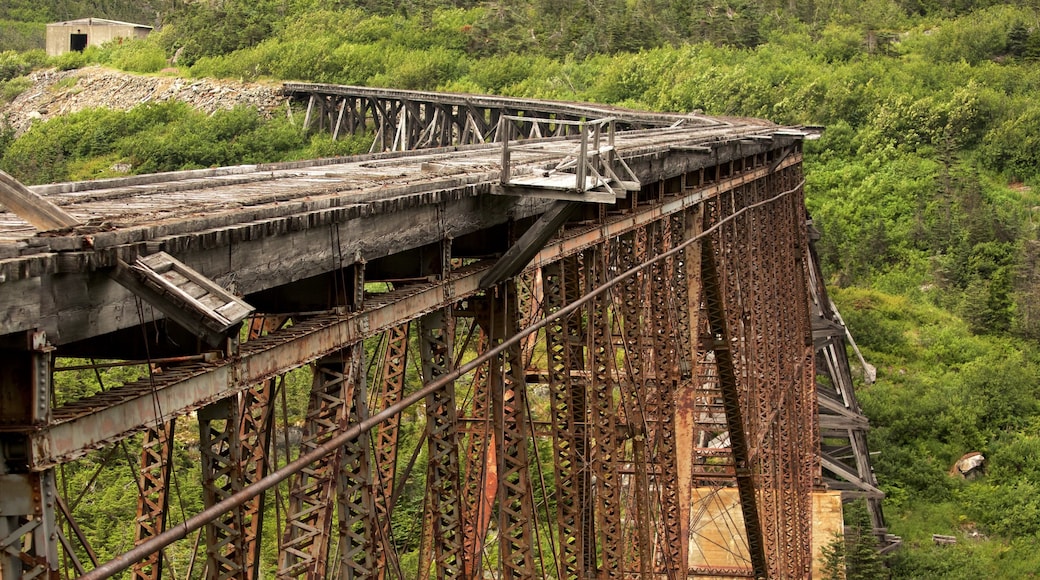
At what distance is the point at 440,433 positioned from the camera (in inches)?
279

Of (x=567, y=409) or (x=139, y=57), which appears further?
(x=139, y=57)

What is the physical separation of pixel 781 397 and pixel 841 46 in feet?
143

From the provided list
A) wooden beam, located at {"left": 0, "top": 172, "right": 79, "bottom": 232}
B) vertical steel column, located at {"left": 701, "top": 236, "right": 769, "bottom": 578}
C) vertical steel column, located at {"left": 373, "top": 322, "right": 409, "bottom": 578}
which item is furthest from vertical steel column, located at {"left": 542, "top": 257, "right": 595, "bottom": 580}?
wooden beam, located at {"left": 0, "top": 172, "right": 79, "bottom": 232}

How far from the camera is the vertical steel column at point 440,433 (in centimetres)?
703

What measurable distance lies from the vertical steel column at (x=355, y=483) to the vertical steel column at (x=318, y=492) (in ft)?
0.18

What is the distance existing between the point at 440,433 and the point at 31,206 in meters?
3.20

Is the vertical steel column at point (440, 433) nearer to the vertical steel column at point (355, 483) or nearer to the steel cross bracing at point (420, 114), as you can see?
the vertical steel column at point (355, 483)

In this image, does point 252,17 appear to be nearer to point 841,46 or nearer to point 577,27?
point 577,27

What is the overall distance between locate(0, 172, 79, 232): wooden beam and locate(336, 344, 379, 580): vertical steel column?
1.75 meters

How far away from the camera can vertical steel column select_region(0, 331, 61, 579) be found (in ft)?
13.1

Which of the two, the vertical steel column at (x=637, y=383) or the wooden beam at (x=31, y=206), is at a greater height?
the wooden beam at (x=31, y=206)

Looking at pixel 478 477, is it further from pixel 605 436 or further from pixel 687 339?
pixel 687 339

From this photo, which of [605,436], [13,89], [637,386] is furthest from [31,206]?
[13,89]

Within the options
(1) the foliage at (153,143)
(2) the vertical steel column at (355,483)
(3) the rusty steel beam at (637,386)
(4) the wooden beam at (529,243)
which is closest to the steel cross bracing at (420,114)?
(1) the foliage at (153,143)
